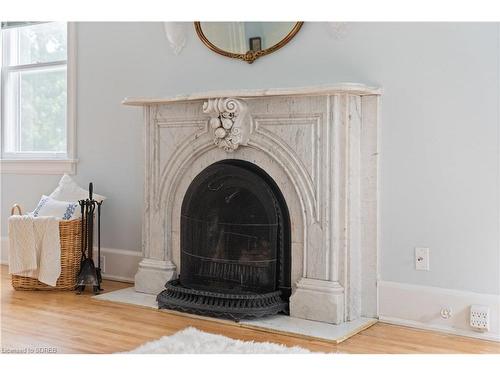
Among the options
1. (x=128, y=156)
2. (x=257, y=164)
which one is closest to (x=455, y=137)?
(x=257, y=164)

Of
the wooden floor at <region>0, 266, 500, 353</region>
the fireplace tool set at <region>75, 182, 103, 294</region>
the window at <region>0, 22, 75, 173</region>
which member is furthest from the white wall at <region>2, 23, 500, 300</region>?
the window at <region>0, 22, 75, 173</region>

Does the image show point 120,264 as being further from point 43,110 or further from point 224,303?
point 43,110

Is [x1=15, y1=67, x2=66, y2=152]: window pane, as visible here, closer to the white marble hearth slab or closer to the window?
the window

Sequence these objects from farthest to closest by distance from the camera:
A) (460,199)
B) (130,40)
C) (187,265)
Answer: (130,40) → (187,265) → (460,199)

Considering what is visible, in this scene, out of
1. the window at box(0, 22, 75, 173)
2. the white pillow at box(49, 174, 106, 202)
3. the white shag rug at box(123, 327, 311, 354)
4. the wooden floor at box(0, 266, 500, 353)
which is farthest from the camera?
the window at box(0, 22, 75, 173)

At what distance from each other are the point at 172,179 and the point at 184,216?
A: 0.25 meters

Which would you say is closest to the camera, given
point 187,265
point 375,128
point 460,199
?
point 460,199

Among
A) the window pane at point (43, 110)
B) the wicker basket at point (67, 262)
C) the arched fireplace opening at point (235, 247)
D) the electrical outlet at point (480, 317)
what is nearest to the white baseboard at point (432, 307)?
the electrical outlet at point (480, 317)

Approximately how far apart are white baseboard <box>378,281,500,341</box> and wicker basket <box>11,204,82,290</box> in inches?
77.0

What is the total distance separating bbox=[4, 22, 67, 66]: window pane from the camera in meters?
4.93

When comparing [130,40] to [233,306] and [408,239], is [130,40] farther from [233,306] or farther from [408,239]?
[408,239]

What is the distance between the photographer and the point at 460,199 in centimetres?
319

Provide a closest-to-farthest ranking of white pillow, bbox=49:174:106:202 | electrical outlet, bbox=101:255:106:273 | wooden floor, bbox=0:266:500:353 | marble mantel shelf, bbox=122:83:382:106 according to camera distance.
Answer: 1. wooden floor, bbox=0:266:500:353
2. marble mantel shelf, bbox=122:83:382:106
3. white pillow, bbox=49:174:106:202
4. electrical outlet, bbox=101:255:106:273

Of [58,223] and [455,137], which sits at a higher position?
[455,137]
